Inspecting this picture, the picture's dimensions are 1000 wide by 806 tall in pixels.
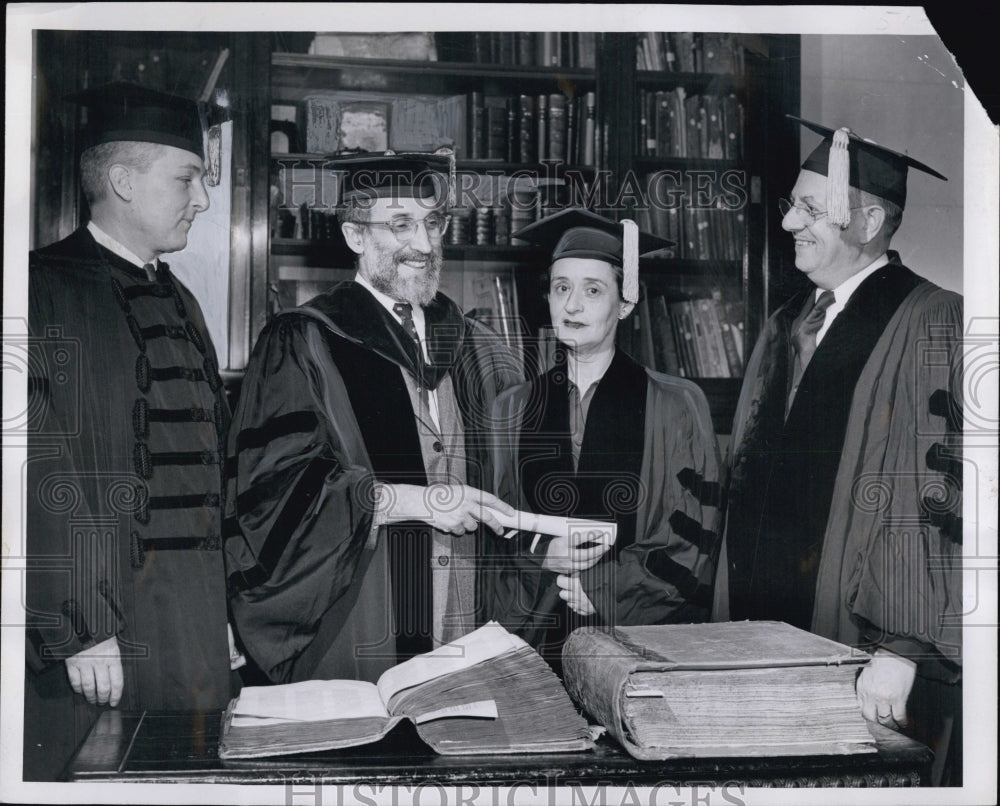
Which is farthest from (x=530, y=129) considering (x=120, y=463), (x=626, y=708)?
(x=626, y=708)

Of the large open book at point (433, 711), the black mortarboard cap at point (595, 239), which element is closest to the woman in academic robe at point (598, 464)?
the black mortarboard cap at point (595, 239)

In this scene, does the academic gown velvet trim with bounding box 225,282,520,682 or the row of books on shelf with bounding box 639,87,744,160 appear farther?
the row of books on shelf with bounding box 639,87,744,160

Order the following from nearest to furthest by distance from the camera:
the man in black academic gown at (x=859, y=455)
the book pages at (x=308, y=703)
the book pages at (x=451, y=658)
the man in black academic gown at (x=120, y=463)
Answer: the book pages at (x=308, y=703), the book pages at (x=451, y=658), the man in black academic gown at (x=120, y=463), the man in black academic gown at (x=859, y=455)

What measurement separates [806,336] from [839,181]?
381 mm

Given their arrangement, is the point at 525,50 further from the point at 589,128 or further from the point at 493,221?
the point at 493,221

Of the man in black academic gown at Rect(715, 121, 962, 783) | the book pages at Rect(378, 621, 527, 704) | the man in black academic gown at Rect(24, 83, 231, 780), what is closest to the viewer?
the book pages at Rect(378, 621, 527, 704)

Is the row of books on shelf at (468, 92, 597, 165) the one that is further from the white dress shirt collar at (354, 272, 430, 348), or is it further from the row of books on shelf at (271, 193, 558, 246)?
→ the white dress shirt collar at (354, 272, 430, 348)

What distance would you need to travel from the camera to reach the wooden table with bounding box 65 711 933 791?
1.85 m

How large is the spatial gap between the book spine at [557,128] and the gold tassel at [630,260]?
0.74ft

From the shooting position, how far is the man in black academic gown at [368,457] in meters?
2.30

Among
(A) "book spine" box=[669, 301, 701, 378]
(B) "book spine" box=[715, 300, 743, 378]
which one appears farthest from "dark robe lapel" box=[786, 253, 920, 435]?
(A) "book spine" box=[669, 301, 701, 378]

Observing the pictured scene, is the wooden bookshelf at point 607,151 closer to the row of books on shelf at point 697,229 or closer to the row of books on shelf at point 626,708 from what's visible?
the row of books on shelf at point 697,229

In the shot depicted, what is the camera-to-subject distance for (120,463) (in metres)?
2.28

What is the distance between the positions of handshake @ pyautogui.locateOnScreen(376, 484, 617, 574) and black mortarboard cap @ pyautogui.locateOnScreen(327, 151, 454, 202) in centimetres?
70
